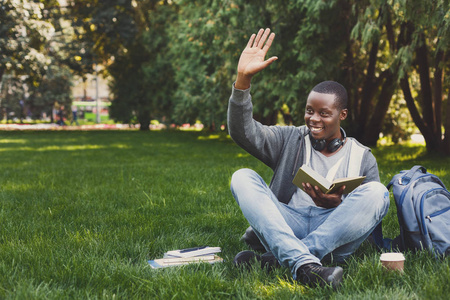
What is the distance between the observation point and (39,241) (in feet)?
12.3

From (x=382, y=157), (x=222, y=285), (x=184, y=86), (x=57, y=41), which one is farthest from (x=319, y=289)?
(x=57, y=41)

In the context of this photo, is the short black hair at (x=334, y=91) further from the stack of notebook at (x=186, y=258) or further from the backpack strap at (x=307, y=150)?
the stack of notebook at (x=186, y=258)

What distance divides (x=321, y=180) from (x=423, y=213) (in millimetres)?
776

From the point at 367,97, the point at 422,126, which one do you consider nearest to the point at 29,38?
the point at 367,97

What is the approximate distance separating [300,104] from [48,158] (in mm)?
5919

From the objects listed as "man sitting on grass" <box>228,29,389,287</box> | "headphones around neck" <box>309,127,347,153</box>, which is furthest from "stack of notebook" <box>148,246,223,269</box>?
"headphones around neck" <box>309,127,347,153</box>

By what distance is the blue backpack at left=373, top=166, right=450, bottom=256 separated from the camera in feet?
10.7

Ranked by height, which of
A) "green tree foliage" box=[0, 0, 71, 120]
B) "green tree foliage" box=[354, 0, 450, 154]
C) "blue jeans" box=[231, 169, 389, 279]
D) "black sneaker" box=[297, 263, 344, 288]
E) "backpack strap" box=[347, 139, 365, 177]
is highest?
"green tree foliage" box=[0, 0, 71, 120]

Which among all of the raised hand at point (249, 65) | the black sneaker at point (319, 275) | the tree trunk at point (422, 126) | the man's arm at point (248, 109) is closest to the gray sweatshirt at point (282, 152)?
the man's arm at point (248, 109)

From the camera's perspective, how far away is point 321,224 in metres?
3.25

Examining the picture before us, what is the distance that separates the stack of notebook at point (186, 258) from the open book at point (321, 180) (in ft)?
2.52

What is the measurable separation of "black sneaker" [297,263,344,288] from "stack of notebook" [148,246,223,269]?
68 centimetres

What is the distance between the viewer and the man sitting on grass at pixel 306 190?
3055 mm

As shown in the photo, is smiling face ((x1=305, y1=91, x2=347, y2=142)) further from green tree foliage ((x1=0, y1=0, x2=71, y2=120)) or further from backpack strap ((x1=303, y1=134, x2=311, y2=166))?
green tree foliage ((x1=0, y1=0, x2=71, y2=120))
